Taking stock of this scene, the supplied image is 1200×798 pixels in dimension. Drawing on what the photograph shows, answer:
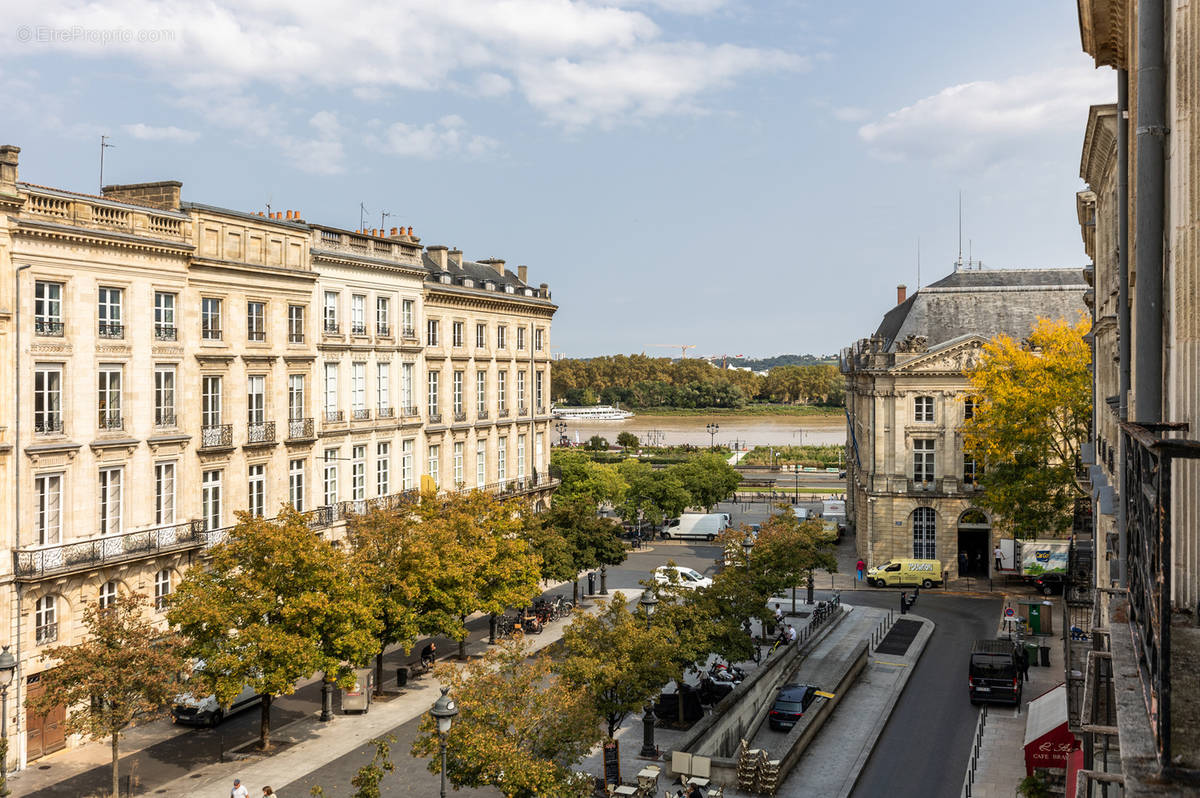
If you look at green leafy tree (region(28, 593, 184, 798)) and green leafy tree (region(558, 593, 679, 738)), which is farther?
green leafy tree (region(558, 593, 679, 738))

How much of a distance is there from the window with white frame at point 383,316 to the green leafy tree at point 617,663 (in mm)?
23931

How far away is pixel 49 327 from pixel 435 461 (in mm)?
23169

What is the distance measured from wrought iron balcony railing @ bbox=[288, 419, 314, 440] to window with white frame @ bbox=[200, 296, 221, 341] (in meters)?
4.95

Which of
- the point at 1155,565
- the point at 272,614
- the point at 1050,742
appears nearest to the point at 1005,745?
the point at 1050,742

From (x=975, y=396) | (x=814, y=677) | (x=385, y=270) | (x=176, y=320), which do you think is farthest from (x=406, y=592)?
(x=975, y=396)

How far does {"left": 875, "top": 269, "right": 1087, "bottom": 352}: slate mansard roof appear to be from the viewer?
207ft

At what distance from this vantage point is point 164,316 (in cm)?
3584

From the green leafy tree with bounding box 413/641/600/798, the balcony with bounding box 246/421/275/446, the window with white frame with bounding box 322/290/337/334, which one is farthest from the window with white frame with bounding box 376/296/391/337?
the green leafy tree with bounding box 413/641/600/798

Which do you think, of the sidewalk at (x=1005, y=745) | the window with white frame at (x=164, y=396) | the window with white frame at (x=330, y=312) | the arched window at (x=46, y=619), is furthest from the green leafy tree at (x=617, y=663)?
the window with white frame at (x=330, y=312)

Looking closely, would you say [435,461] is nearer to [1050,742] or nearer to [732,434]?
[1050,742]

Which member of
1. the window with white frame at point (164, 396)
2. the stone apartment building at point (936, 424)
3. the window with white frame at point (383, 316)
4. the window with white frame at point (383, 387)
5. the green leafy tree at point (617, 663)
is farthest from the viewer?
the stone apartment building at point (936, 424)

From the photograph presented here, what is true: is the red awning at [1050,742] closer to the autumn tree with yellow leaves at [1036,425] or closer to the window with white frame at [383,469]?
the autumn tree with yellow leaves at [1036,425]

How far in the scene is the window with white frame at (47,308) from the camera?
102 feet

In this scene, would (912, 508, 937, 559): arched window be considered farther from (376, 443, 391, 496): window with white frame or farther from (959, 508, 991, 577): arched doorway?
(376, 443, 391, 496): window with white frame
